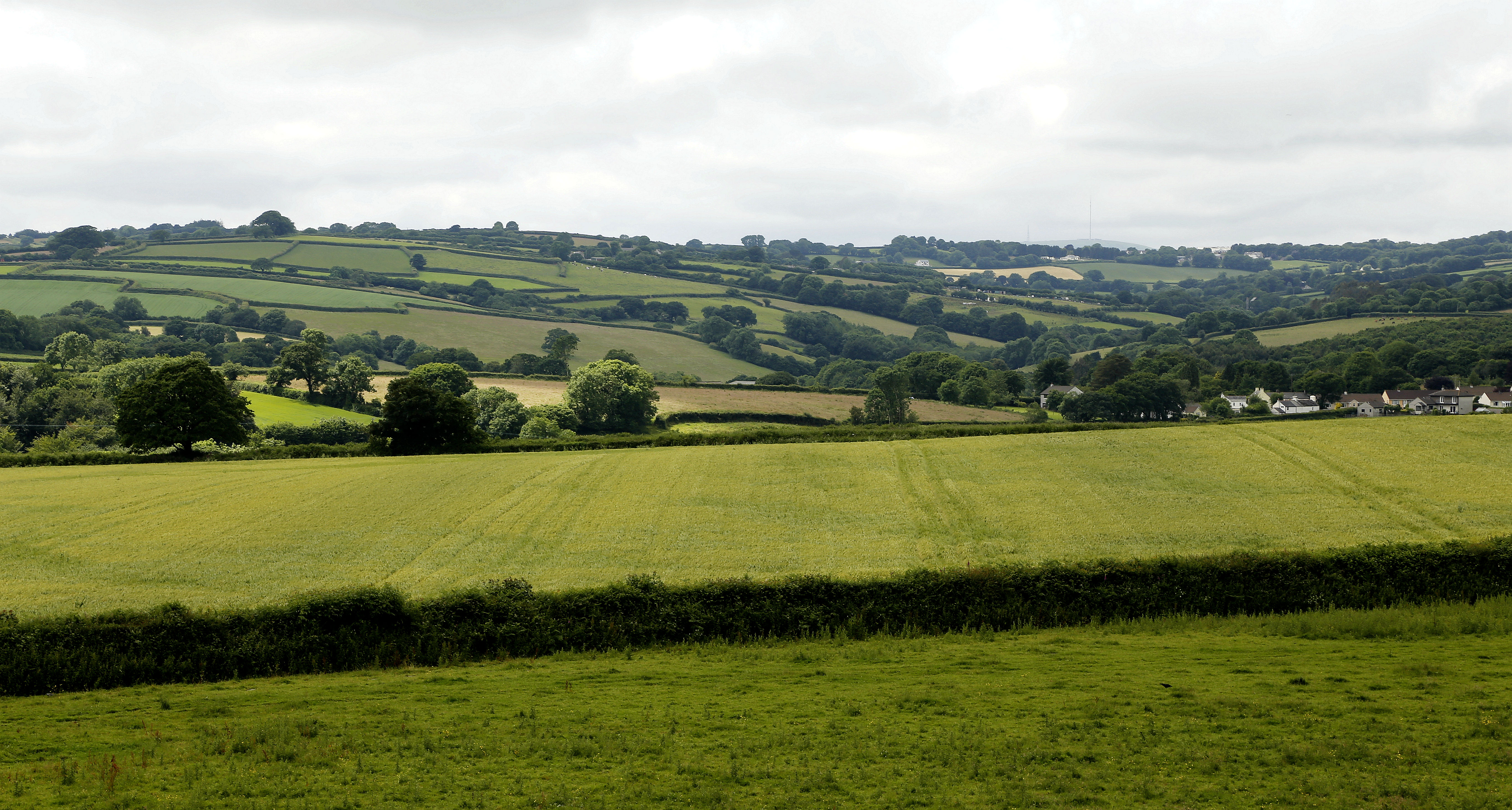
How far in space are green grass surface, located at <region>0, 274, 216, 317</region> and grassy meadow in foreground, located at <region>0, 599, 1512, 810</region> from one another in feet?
528

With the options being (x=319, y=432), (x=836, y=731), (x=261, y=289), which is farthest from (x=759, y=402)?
(x=261, y=289)

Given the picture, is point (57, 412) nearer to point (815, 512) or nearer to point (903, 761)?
point (815, 512)

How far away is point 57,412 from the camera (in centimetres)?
8325

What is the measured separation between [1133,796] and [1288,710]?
5663 mm

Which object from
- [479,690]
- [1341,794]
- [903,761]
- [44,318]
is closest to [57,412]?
[44,318]

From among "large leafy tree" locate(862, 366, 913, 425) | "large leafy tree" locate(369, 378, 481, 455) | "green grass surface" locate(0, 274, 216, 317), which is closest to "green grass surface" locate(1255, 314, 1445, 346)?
"large leafy tree" locate(862, 366, 913, 425)

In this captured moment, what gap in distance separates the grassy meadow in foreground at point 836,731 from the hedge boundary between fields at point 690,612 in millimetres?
1045

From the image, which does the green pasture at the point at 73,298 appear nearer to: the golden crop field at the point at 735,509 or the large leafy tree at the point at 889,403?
the large leafy tree at the point at 889,403

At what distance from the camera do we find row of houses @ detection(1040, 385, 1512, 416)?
96125 mm

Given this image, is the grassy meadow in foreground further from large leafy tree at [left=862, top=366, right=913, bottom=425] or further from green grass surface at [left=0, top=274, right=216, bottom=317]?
green grass surface at [left=0, top=274, right=216, bottom=317]

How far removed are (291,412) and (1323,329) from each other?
166 m

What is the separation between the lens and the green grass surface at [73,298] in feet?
508

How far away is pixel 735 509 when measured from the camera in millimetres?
38625

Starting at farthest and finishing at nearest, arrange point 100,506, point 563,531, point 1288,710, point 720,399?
point 720,399 < point 100,506 < point 563,531 < point 1288,710
